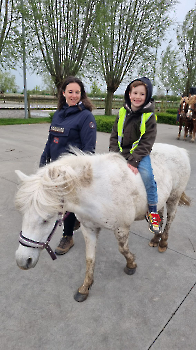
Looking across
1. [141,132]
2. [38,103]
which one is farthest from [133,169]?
[38,103]

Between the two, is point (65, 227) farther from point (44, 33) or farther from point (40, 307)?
point (44, 33)

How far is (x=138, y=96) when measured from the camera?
2107 millimetres

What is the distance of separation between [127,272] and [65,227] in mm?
1020

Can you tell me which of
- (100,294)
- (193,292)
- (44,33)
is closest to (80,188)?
(100,294)

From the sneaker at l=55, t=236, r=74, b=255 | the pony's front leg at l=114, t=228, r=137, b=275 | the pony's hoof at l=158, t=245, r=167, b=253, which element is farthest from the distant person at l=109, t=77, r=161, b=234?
the sneaker at l=55, t=236, r=74, b=255

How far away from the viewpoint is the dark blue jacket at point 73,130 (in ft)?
Result: 7.69

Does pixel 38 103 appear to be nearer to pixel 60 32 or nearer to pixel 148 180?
pixel 60 32

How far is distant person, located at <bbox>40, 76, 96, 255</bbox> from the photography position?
92.2 inches

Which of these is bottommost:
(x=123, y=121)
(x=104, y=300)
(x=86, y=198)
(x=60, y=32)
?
(x=104, y=300)

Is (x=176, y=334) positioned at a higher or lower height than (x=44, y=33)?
lower

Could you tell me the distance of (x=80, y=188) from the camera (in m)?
1.65

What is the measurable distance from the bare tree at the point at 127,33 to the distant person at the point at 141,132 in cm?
1398

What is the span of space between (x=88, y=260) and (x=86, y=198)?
2.90 ft

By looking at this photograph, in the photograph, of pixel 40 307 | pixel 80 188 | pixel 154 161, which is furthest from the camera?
pixel 154 161
